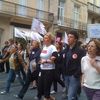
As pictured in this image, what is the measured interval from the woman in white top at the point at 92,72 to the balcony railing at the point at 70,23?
28.9 metres

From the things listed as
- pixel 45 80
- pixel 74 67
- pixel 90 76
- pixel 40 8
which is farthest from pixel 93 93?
pixel 40 8

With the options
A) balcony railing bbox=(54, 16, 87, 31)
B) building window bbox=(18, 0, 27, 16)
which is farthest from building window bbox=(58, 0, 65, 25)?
building window bbox=(18, 0, 27, 16)

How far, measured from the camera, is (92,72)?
19.9ft

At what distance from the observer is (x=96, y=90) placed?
19.9ft

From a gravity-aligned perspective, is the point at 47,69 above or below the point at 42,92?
above

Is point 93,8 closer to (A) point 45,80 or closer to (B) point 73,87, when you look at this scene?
(A) point 45,80

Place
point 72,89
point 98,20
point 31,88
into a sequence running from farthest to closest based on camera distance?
point 98,20, point 31,88, point 72,89

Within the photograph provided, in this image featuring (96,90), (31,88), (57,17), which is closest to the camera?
(96,90)

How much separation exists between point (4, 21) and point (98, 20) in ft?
73.8

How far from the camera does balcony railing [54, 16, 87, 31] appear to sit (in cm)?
3576

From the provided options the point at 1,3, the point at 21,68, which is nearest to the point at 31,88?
the point at 21,68

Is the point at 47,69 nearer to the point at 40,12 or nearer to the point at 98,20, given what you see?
the point at 40,12

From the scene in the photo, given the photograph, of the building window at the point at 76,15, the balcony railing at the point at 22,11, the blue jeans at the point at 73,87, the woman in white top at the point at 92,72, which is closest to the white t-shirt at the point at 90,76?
the woman in white top at the point at 92,72

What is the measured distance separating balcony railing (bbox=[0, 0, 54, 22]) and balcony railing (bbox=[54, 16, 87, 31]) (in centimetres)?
186
